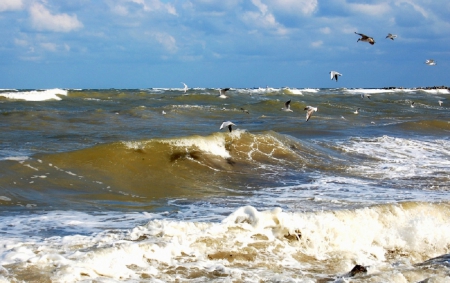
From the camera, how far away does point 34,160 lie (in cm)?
1148

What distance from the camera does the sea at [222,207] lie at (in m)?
5.45

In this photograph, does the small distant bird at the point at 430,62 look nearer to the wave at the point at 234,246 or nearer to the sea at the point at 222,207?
the sea at the point at 222,207

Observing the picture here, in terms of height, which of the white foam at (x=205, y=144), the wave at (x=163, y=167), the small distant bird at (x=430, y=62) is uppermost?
the small distant bird at (x=430, y=62)

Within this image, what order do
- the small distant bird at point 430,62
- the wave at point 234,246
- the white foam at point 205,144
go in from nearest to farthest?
1. the wave at point 234,246
2. the white foam at point 205,144
3. the small distant bird at point 430,62

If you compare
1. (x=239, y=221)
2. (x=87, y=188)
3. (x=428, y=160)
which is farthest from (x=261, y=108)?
(x=239, y=221)

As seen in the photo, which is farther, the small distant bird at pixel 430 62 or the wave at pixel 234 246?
the small distant bird at pixel 430 62

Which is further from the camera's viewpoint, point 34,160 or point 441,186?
point 34,160

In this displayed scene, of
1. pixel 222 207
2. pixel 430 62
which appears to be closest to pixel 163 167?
pixel 222 207

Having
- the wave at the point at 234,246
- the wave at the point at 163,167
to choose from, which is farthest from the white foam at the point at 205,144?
the wave at the point at 234,246

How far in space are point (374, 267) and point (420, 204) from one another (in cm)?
263

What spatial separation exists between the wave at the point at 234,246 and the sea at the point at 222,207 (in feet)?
0.06

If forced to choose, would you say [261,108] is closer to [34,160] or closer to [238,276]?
Result: [34,160]

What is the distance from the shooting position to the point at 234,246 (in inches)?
237

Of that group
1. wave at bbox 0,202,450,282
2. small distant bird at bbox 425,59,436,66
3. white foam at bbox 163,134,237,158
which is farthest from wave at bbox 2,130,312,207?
small distant bird at bbox 425,59,436,66
